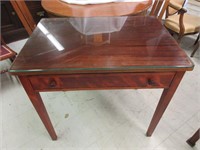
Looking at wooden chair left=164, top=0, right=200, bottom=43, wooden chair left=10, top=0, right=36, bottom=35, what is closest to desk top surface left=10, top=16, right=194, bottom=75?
A: wooden chair left=10, top=0, right=36, bottom=35

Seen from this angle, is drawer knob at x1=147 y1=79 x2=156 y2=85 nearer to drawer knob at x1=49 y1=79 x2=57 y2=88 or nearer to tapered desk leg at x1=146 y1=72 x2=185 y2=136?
tapered desk leg at x1=146 y1=72 x2=185 y2=136

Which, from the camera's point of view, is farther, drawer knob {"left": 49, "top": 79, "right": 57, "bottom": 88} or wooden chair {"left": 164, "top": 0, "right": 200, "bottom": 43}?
wooden chair {"left": 164, "top": 0, "right": 200, "bottom": 43}

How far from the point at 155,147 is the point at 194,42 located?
6.12 ft

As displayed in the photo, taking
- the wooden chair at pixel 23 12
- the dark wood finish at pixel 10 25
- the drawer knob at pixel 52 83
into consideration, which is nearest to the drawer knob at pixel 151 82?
the drawer knob at pixel 52 83

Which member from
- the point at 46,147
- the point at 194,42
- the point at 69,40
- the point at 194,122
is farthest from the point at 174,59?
the point at 194,42

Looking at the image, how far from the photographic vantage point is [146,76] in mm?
703

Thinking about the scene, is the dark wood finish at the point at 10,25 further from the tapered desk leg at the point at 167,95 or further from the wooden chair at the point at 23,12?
the tapered desk leg at the point at 167,95

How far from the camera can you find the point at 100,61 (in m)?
0.68

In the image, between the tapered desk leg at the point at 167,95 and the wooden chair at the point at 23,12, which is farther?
the wooden chair at the point at 23,12

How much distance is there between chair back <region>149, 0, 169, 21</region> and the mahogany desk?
20.1 inches

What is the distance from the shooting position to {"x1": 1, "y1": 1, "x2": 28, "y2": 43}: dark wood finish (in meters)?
2.20

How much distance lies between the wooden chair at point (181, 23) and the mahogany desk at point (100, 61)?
1100mm

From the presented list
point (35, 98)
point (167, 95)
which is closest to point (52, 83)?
point (35, 98)

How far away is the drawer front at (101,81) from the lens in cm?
70
